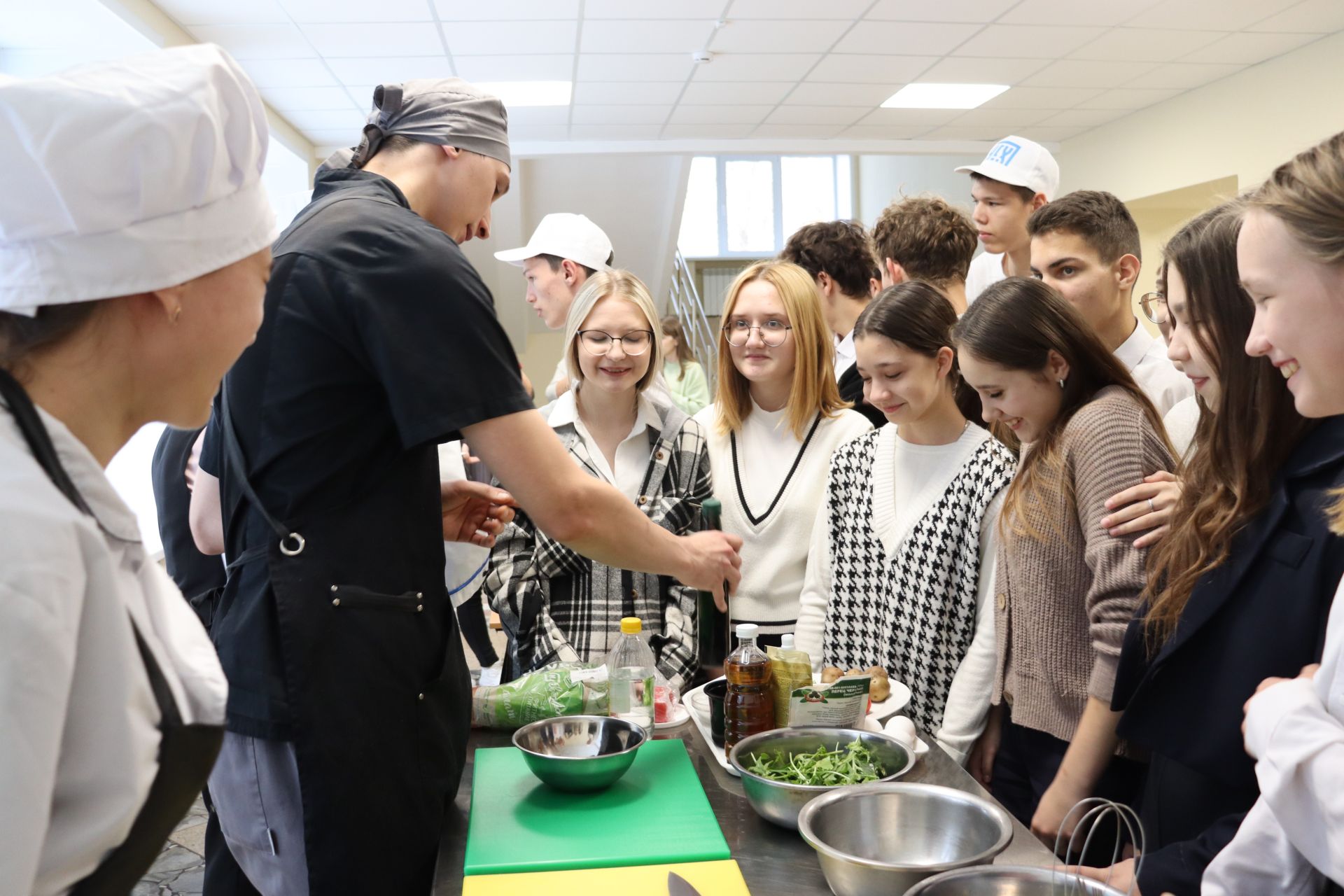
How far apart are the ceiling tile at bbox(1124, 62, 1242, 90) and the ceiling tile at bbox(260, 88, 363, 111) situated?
517cm

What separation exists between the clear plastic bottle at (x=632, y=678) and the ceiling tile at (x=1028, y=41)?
5.09 metres

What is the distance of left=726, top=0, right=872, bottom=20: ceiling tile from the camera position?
520cm

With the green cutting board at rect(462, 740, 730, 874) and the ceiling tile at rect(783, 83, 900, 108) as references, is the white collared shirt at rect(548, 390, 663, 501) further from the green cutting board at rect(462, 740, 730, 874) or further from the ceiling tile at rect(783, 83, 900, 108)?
the ceiling tile at rect(783, 83, 900, 108)

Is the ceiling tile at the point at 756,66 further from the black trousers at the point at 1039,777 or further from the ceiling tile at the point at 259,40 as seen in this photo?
the black trousers at the point at 1039,777

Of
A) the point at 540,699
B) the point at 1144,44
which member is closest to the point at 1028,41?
the point at 1144,44

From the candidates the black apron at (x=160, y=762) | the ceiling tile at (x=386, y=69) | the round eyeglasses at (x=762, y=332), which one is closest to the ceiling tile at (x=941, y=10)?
the ceiling tile at (x=386, y=69)

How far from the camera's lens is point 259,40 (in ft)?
17.6

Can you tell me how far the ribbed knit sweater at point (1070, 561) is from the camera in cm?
162

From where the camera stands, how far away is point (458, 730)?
146 cm

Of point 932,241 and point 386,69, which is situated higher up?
point 386,69

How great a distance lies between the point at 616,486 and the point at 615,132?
624cm

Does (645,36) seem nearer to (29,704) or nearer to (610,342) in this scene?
(610,342)

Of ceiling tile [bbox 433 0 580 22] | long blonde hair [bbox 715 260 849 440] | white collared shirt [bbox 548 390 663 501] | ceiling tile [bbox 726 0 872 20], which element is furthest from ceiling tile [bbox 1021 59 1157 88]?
white collared shirt [bbox 548 390 663 501]

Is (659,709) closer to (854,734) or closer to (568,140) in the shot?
(854,734)
